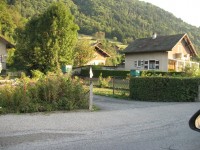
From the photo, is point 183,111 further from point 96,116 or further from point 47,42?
point 47,42

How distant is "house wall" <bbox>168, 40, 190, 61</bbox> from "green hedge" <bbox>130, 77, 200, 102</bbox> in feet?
100

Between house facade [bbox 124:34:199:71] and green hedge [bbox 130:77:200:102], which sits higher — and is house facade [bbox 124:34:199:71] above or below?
A: above

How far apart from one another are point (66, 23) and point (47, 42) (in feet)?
10.6

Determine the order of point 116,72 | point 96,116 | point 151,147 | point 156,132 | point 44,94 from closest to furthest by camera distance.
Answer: point 151,147, point 156,132, point 96,116, point 44,94, point 116,72

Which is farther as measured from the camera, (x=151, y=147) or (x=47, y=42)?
(x=47, y=42)

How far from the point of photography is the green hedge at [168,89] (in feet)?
55.2

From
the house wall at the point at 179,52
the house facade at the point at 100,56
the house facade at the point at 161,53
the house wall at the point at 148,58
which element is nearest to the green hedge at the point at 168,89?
the house facade at the point at 161,53

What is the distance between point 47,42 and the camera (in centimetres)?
3547

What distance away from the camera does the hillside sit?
120 meters

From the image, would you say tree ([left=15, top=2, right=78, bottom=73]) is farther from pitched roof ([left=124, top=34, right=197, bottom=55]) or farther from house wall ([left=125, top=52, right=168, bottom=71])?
house wall ([left=125, top=52, right=168, bottom=71])

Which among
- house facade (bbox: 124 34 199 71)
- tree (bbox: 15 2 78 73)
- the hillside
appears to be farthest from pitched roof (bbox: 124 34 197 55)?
the hillside

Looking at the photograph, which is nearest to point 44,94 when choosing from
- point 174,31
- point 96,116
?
point 96,116

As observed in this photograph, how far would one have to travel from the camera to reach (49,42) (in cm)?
3534

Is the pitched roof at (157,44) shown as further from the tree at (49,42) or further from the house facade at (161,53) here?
the tree at (49,42)
